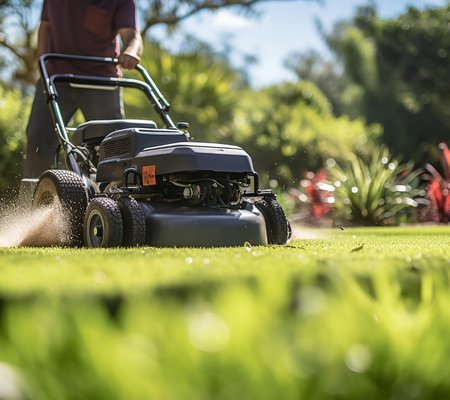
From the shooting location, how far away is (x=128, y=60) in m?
5.21

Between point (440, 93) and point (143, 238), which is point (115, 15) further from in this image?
point (440, 93)

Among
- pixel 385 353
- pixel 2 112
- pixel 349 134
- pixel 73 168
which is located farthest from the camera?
pixel 349 134

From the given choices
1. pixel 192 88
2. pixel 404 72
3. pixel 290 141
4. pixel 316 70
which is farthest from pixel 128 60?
pixel 316 70

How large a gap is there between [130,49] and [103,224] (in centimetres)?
173

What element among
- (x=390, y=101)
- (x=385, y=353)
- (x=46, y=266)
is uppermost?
(x=385, y=353)

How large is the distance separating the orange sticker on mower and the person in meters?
1.48

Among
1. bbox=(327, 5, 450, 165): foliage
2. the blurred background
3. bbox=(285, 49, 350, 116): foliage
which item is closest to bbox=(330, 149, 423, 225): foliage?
the blurred background

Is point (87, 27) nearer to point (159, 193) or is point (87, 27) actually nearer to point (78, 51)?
point (78, 51)

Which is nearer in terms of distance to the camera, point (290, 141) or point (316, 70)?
point (290, 141)

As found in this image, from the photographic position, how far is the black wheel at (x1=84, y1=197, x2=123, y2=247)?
12.8 ft

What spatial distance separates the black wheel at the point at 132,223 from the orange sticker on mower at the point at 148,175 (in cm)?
17

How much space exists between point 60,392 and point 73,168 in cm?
372

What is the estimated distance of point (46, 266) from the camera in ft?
7.27

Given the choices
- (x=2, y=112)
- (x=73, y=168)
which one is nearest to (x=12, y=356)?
(x=73, y=168)
